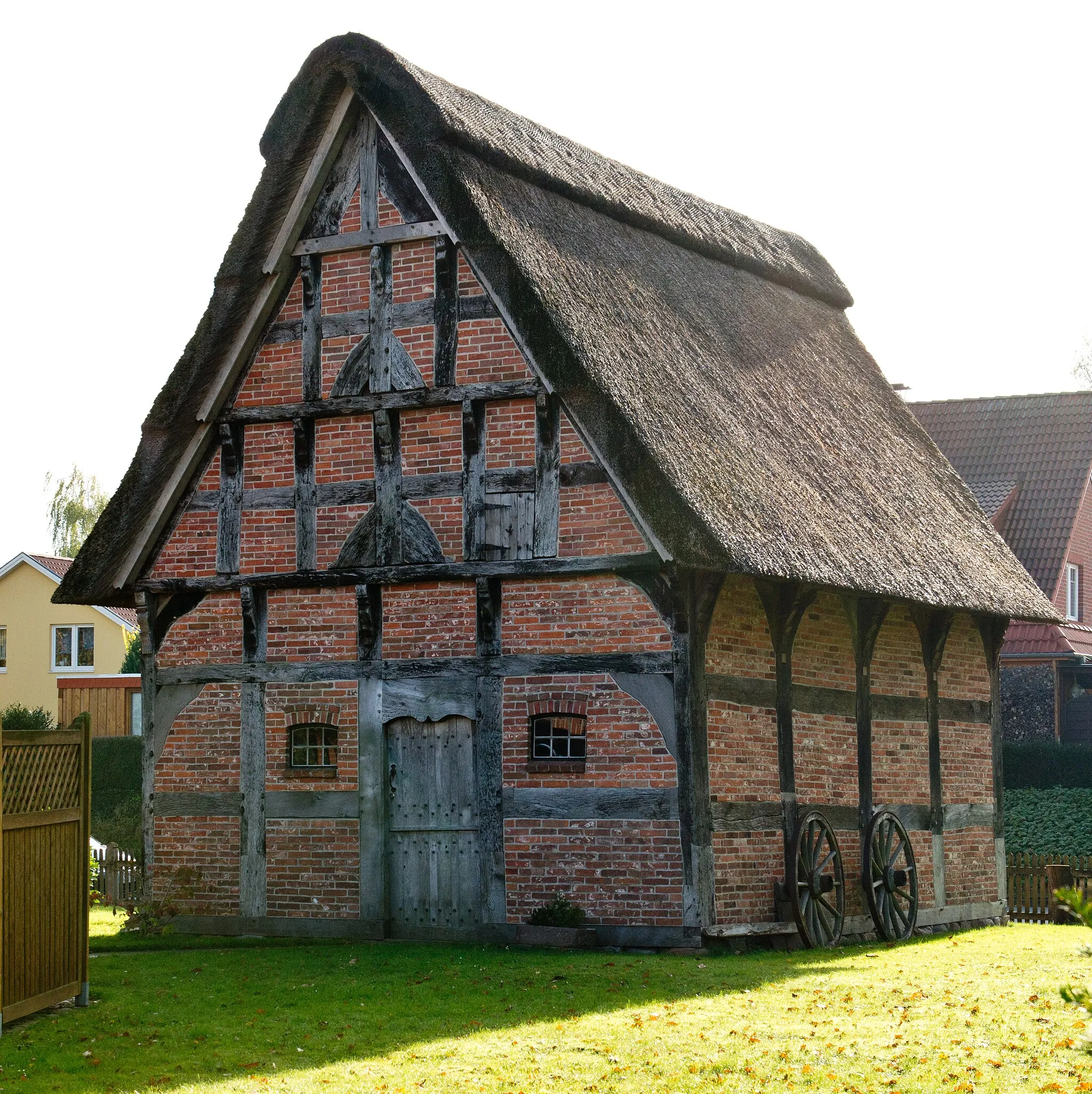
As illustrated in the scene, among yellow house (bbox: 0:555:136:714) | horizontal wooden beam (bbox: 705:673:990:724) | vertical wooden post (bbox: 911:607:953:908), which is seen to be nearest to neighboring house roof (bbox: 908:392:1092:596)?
horizontal wooden beam (bbox: 705:673:990:724)

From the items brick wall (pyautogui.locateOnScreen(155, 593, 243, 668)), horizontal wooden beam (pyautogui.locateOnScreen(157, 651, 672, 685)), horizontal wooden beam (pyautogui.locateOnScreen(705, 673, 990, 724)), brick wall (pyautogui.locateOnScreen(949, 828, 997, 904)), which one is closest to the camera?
horizontal wooden beam (pyautogui.locateOnScreen(157, 651, 672, 685))

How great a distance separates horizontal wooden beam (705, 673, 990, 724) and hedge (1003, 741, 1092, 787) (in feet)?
26.3

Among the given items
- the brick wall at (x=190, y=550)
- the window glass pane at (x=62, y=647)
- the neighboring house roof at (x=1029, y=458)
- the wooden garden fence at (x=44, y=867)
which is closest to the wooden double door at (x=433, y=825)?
the brick wall at (x=190, y=550)

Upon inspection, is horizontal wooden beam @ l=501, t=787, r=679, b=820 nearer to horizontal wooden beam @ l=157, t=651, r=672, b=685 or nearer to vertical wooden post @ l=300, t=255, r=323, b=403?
horizontal wooden beam @ l=157, t=651, r=672, b=685

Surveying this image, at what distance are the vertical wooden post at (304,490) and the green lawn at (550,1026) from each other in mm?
3867

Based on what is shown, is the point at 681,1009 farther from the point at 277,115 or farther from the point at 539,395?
the point at 277,115

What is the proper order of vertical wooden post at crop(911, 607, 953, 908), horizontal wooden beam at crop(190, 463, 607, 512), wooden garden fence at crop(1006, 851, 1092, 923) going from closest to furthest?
horizontal wooden beam at crop(190, 463, 607, 512) → vertical wooden post at crop(911, 607, 953, 908) → wooden garden fence at crop(1006, 851, 1092, 923)

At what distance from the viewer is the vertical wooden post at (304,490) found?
16.2 meters

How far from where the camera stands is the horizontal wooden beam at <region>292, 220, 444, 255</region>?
1575cm

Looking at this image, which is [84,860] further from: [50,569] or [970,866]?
[50,569]

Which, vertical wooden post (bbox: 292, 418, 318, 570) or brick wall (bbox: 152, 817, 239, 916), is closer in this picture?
vertical wooden post (bbox: 292, 418, 318, 570)

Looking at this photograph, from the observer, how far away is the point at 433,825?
15.5 meters

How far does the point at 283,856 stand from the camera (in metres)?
16.1

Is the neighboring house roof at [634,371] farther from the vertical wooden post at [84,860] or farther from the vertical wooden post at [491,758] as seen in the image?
the vertical wooden post at [84,860]
